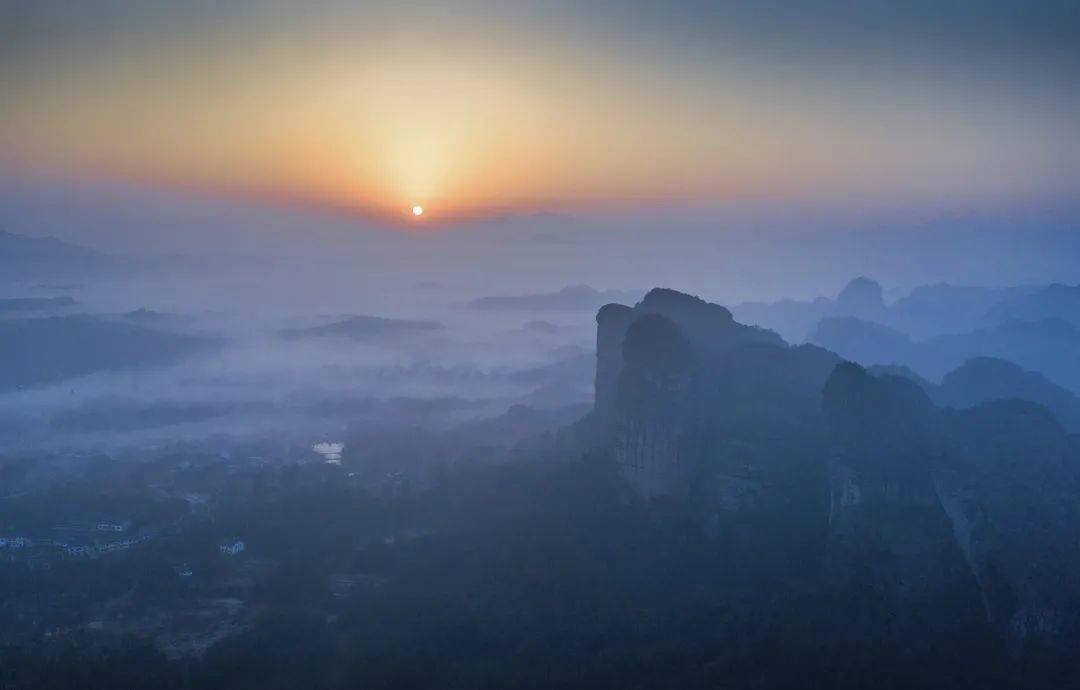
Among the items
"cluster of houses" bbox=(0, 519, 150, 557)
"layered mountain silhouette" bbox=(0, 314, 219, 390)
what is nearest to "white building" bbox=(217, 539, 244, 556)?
"cluster of houses" bbox=(0, 519, 150, 557)

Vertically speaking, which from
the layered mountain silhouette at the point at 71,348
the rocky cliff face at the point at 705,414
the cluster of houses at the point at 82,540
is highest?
the rocky cliff face at the point at 705,414

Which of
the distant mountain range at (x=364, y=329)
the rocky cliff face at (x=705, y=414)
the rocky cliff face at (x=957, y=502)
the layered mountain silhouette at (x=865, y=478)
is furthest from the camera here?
the distant mountain range at (x=364, y=329)

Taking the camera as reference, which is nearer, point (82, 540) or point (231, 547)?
point (231, 547)

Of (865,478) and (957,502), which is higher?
(865,478)

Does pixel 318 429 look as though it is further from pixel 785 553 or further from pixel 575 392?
pixel 785 553

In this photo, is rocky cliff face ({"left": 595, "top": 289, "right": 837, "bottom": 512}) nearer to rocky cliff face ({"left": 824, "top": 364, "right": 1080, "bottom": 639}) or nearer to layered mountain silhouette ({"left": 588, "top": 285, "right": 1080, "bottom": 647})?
layered mountain silhouette ({"left": 588, "top": 285, "right": 1080, "bottom": 647})

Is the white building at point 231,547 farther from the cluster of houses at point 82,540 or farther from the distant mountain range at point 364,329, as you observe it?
the distant mountain range at point 364,329

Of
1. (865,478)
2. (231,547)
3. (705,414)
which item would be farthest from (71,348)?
(865,478)

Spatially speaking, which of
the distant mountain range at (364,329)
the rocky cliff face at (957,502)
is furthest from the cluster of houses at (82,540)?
the distant mountain range at (364,329)

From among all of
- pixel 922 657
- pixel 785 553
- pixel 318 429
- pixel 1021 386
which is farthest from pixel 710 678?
pixel 318 429

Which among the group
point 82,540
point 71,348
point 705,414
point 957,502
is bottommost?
point 82,540

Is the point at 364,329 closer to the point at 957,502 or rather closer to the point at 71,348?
the point at 71,348

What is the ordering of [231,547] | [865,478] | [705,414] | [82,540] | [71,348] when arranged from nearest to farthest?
[865,478] < [705,414] < [231,547] < [82,540] < [71,348]
